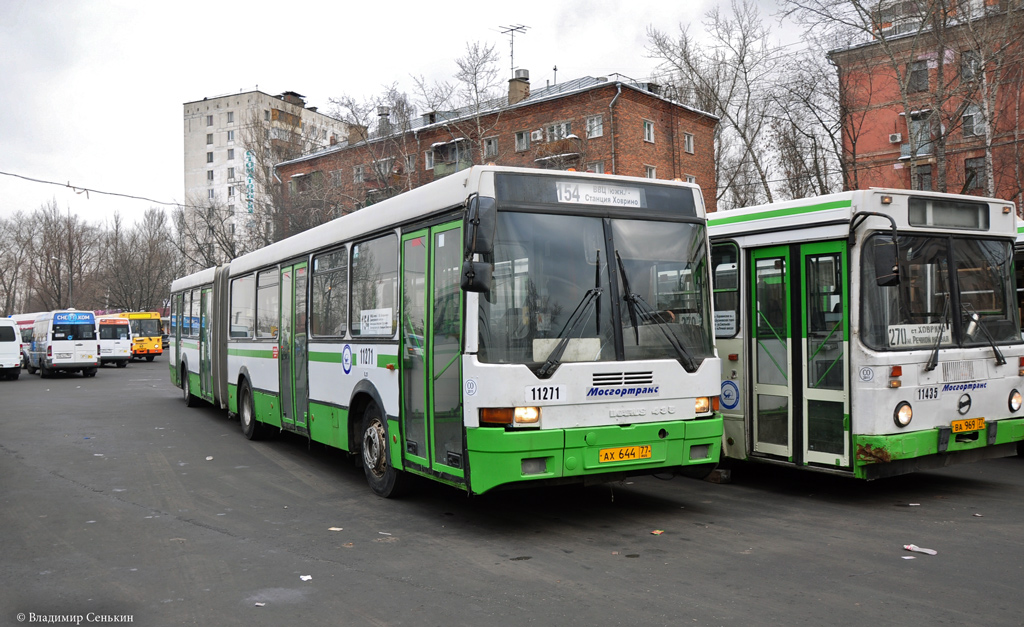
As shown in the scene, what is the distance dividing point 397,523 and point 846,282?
4.77 m

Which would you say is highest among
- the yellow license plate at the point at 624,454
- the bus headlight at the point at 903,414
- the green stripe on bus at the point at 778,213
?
the green stripe on bus at the point at 778,213

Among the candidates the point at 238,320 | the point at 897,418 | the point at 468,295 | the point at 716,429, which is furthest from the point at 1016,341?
the point at 238,320

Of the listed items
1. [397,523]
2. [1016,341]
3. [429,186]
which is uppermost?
[429,186]

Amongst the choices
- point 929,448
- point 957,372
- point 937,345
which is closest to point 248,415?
point 929,448

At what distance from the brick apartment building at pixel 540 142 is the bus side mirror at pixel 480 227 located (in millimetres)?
27354

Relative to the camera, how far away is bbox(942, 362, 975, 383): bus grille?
820 centimetres

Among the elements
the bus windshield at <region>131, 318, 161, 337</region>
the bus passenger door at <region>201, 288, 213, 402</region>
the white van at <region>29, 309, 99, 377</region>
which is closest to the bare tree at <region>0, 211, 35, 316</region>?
the bus windshield at <region>131, 318, 161, 337</region>

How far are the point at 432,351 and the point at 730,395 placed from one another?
3580 millimetres

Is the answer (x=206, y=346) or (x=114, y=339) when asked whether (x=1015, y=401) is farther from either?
(x=114, y=339)

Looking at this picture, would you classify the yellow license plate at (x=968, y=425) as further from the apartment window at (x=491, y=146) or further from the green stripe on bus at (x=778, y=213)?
the apartment window at (x=491, y=146)

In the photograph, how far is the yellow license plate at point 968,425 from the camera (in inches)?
324

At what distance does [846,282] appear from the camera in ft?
26.4

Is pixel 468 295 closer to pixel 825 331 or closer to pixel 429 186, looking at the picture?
pixel 429 186

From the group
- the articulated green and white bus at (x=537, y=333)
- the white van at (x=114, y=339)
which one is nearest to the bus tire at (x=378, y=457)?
the articulated green and white bus at (x=537, y=333)
